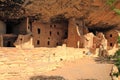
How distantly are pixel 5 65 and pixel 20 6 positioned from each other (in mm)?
4080

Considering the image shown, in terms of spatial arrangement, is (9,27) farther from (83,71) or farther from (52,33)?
(83,71)

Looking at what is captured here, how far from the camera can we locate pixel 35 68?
1188cm

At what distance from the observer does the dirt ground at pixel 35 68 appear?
11.0m

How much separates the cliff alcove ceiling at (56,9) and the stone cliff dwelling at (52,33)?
2.10 ft

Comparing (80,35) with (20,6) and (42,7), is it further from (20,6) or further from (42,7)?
(20,6)

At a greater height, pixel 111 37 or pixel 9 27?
pixel 9 27

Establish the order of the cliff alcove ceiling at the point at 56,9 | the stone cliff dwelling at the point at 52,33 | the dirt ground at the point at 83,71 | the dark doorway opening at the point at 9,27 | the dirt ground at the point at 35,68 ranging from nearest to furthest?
1. the dirt ground at the point at 35,68
2. the dirt ground at the point at 83,71
3. the cliff alcove ceiling at the point at 56,9
4. the stone cliff dwelling at the point at 52,33
5. the dark doorway opening at the point at 9,27

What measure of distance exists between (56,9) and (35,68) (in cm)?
439

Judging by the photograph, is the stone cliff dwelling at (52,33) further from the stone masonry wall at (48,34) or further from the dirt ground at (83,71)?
the dirt ground at (83,71)

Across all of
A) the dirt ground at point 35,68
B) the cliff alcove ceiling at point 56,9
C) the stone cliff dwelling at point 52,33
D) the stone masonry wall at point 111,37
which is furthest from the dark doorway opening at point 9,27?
the stone masonry wall at point 111,37

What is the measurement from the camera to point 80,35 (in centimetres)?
1659

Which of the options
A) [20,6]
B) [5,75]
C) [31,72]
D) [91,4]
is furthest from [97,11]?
[5,75]

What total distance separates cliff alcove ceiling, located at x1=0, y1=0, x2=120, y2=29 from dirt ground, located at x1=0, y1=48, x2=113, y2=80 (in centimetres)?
281

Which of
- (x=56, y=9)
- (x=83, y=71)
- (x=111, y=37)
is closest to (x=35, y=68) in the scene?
(x=83, y=71)
